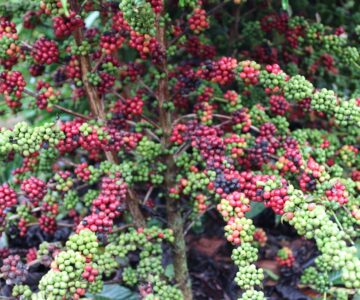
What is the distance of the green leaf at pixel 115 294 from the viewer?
2246mm

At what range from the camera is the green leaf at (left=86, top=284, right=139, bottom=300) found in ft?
7.37

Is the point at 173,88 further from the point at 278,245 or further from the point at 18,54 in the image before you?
the point at 278,245

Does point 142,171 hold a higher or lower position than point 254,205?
higher

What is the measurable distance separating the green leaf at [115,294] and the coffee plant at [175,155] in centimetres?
1

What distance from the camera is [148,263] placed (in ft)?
6.57

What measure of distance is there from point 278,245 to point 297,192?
1289 millimetres

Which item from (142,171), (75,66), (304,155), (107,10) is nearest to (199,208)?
(142,171)

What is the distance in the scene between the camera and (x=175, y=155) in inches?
86.0

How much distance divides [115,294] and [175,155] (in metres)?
0.70

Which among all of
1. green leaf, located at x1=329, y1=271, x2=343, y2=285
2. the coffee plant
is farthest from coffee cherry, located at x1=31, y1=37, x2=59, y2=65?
green leaf, located at x1=329, y1=271, x2=343, y2=285

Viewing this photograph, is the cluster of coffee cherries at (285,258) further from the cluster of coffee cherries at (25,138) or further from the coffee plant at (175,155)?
the cluster of coffee cherries at (25,138)

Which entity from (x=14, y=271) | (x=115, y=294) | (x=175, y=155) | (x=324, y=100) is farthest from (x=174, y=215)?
(x=324, y=100)

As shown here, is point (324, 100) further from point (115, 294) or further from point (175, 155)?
point (115, 294)

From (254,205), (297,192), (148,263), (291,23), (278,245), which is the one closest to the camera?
(297,192)
